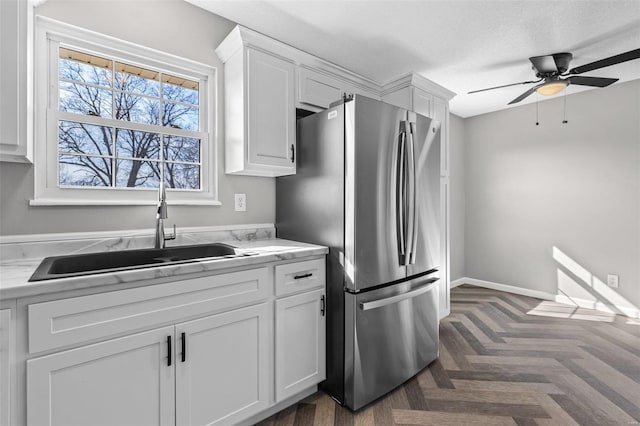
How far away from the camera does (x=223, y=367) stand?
1.53 m

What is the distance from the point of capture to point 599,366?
236cm

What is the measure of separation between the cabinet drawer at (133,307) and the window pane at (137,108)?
1.20 metres

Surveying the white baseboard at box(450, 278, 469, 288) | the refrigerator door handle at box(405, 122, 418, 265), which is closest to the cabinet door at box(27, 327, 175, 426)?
the refrigerator door handle at box(405, 122, 418, 265)

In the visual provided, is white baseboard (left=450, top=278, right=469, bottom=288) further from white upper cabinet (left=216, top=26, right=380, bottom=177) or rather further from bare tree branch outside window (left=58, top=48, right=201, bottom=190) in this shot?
bare tree branch outside window (left=58, top=48, right=201, bottom=190)

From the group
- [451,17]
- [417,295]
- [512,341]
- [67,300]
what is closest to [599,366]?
[512,341]

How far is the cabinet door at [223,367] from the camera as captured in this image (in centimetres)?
142

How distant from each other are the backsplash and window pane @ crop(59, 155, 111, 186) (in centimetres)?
31

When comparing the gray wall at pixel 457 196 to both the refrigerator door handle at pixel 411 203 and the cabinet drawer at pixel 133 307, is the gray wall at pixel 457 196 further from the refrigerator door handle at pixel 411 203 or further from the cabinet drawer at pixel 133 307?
the cabinet drawer at pixel 133 307

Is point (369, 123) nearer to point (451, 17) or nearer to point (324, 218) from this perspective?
point (324, 218)

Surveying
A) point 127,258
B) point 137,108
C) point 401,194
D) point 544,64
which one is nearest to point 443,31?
point 544,64

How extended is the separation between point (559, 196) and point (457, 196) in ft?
3.93

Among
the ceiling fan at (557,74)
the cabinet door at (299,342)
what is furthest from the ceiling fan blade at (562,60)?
the cabinet door at (299,342)

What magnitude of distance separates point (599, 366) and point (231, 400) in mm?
2676

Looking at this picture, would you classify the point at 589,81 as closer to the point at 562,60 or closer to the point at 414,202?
the point at 562,60
